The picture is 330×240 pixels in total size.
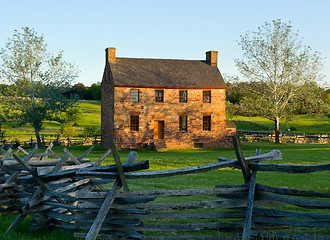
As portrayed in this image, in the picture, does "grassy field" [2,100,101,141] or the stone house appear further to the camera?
"grassy field" [2,100,101,141]

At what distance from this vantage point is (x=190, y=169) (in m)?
6.11

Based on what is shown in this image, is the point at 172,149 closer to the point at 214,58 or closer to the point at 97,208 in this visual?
the point at 214,58

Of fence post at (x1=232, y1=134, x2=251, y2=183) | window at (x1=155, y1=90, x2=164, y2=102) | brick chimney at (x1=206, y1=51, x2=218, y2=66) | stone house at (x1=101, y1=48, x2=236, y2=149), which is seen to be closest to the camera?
fence post at (x1=232, y1=134, x2=251, y2=183)

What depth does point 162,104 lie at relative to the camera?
32969 mm

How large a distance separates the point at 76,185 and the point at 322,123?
6358 centimetres

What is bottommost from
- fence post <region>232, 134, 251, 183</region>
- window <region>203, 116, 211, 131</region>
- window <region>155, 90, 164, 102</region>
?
window <region>203, 116, 211, 131</region>

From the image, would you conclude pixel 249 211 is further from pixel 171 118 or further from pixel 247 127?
pixel 247 127

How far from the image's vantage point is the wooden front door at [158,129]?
3309cm

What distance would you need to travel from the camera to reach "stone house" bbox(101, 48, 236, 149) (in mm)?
31797

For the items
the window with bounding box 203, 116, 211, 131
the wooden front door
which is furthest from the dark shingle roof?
the wooden front door

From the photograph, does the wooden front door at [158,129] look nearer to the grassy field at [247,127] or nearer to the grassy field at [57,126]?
the grassy field at [57,126]

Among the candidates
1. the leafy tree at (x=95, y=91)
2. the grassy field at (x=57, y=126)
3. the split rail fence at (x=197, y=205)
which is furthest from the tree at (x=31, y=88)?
the leafy tree at (x=95, y=91)

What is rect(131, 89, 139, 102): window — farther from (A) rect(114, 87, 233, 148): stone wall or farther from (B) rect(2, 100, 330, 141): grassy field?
(B) rect(2, 100, 330, 141): grassy field

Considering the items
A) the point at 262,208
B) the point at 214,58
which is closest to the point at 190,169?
the point at 262,208
